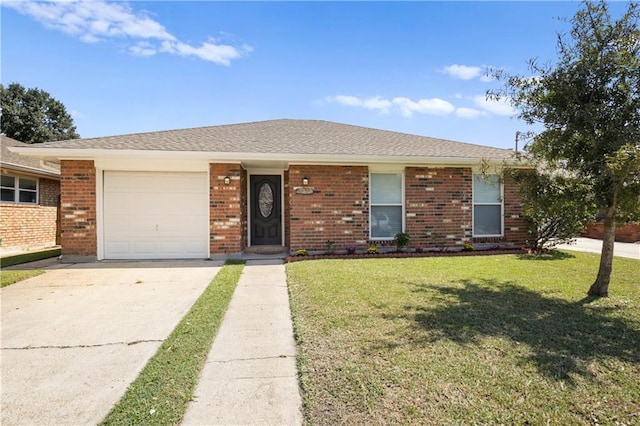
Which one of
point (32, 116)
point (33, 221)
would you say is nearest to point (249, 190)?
point (33, 221)

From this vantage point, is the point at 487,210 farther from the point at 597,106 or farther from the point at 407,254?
the point at 597,106

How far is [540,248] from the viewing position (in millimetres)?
9273

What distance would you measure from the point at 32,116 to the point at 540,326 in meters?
41.8

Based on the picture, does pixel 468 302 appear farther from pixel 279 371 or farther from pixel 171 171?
pixel 171 171

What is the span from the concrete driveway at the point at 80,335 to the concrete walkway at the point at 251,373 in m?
0.66

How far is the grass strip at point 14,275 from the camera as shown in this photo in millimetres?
5927

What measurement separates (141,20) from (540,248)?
12.1 meters

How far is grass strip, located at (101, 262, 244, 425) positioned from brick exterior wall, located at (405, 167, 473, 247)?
642 centimetres

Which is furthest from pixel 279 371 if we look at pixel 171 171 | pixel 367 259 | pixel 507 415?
pixel 171 171

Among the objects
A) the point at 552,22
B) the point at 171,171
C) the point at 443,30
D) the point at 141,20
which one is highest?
the point at 443,30

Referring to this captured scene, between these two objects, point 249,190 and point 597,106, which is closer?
point 597,106

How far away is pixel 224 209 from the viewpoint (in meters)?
8.51

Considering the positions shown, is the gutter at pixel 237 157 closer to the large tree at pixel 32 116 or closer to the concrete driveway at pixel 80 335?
the concrete driveway at pixel 80 335

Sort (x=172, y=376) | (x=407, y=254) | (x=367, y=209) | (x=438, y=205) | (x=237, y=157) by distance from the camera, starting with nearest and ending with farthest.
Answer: (x=172, y=376), (x=237, y=157), (x=407, y=254), (x=367, y=209), (x=438, y=205)
